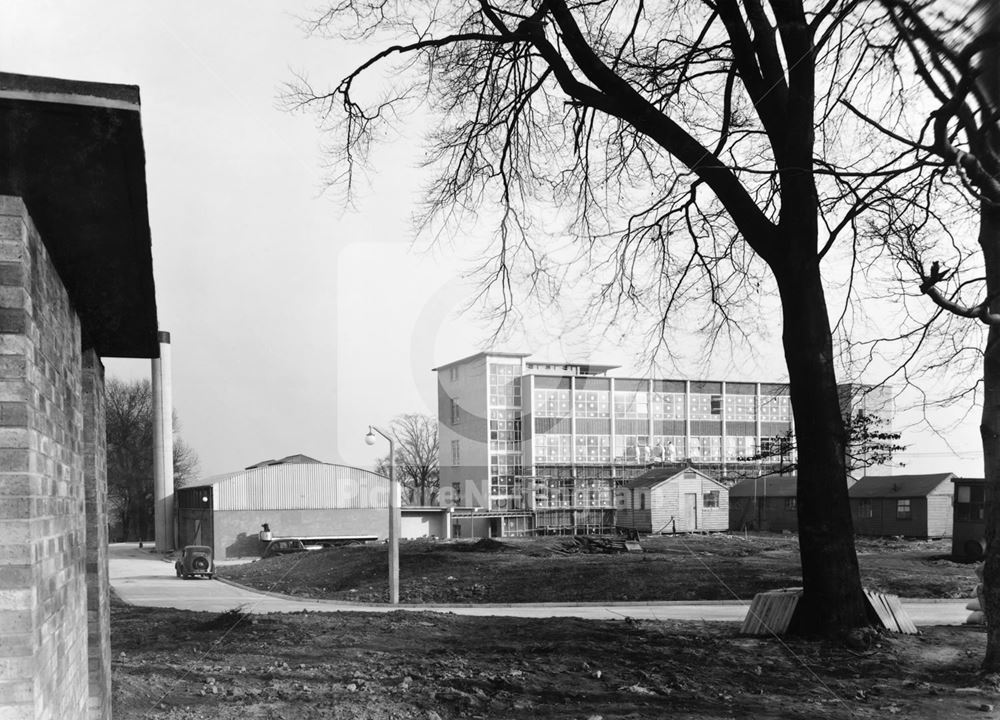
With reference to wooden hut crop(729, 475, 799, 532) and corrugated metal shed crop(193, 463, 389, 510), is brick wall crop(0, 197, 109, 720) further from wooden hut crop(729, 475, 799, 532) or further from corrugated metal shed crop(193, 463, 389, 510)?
wooden hut crop(729, 475, 799, 532)

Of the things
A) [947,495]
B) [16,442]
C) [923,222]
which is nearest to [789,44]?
[923,222]

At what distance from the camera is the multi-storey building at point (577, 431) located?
7369cm

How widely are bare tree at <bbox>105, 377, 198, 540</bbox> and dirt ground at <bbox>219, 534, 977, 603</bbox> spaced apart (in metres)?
37.1

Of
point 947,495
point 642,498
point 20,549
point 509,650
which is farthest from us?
point 642,498

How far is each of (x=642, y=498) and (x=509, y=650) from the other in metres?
48.6

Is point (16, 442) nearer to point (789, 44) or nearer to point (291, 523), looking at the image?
point (789, 44)

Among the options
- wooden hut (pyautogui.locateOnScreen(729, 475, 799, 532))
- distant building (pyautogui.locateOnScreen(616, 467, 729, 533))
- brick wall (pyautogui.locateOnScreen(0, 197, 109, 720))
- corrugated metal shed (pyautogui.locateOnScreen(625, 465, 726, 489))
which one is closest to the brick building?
brick wall (pyautogui.locateOnScreen(0, 197, 109, 720))

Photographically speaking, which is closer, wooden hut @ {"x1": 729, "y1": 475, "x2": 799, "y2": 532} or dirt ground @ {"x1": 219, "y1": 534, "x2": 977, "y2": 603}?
dirt ground @ {"x1": 219, "y1": 534, "x2": 977, "y2": 603}

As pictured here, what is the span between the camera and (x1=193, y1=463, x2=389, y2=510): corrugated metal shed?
5150 cm

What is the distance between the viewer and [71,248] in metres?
4.80

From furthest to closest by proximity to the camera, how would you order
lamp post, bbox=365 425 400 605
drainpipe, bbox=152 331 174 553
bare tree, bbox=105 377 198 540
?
bare tree, bbox=105 377 198 540, drainpipe, bbox=152 331 174 553, lamp post, bbox=365 425 400 605

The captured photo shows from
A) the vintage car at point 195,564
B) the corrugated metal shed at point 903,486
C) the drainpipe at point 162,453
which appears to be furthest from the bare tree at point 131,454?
the corrugated metal shed at point 903,486

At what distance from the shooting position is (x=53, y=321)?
4535 millimetres

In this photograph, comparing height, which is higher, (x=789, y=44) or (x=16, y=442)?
(x=789, y=44)
